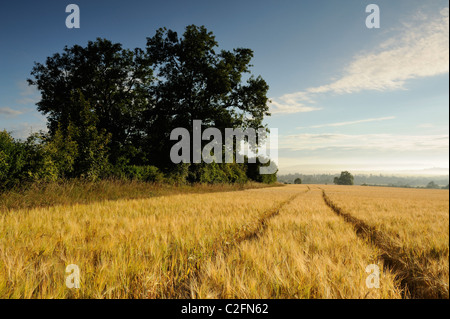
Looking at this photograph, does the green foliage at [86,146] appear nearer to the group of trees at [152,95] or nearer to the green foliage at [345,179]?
the group of trees at [152,95]

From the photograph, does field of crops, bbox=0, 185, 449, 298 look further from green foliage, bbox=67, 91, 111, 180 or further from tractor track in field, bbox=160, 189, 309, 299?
green foliage, bbox=67, 91, 111, 180

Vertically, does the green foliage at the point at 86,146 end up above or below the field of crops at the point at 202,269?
above

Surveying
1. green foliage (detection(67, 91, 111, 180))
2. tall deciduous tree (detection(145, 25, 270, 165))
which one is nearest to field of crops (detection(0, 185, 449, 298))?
green foliage (detection(67, 91, 111, 180))

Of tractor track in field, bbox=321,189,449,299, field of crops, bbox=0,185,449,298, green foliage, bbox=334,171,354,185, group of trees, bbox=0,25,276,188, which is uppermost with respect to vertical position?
group of trees, bbox=0,25,276,188

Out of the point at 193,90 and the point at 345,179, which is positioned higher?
the point at 193,90

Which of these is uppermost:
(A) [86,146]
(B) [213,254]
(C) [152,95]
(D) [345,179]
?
(C) [152,95]

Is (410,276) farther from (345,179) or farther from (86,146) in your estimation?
(345,179)

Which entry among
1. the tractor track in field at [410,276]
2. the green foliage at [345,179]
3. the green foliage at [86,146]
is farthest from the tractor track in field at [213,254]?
the green foliage at [345,179]

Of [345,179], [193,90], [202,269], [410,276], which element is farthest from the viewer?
[345,179]

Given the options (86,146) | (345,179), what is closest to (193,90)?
(86,146)

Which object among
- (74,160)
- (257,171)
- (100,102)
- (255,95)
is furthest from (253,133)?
(257,171)

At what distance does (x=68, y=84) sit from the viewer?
74.7 feet
